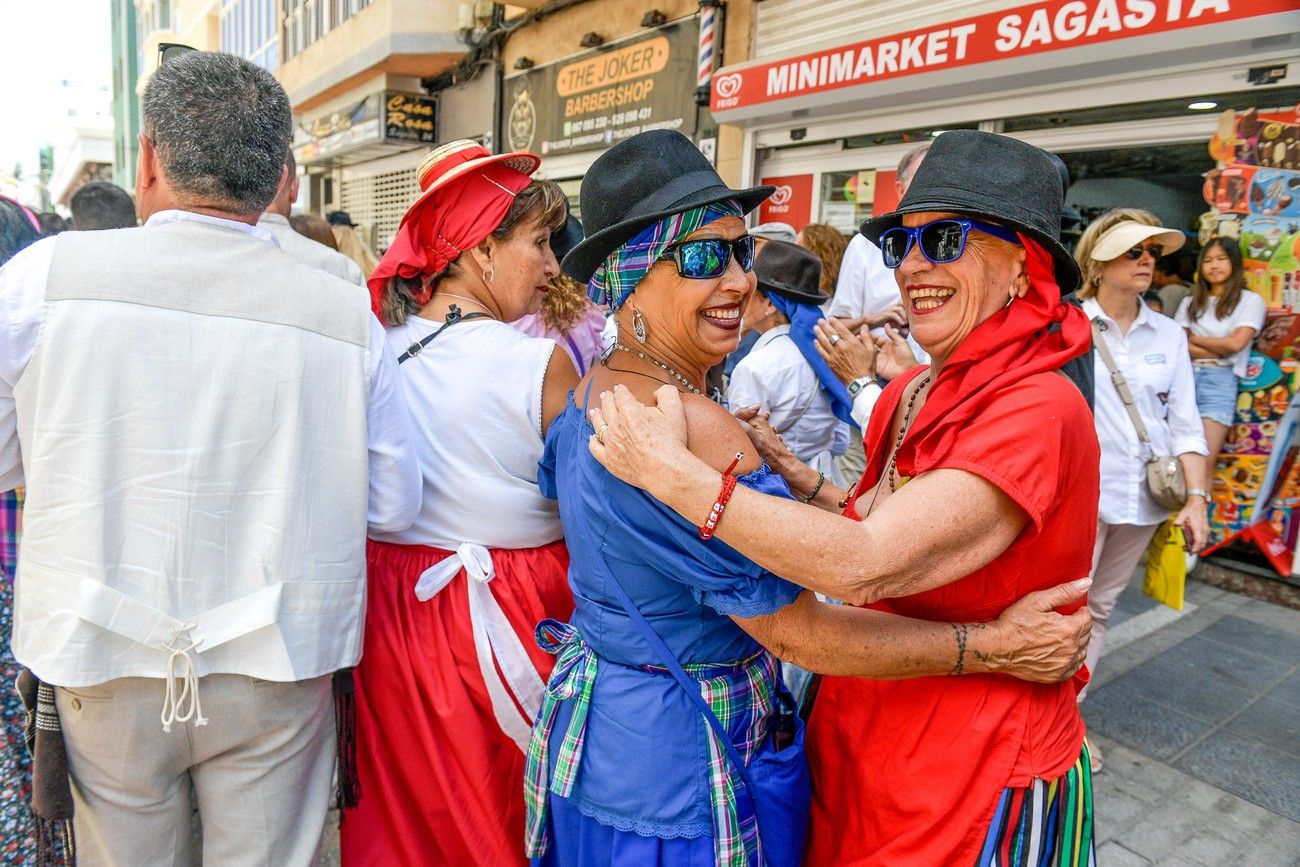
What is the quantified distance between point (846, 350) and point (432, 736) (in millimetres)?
1606

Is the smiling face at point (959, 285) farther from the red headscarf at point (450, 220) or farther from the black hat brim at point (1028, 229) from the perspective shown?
the red headscarf at point (450, 220)

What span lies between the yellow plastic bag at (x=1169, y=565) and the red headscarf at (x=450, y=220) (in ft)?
10.3

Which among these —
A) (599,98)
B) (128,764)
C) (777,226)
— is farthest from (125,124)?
(128,764)

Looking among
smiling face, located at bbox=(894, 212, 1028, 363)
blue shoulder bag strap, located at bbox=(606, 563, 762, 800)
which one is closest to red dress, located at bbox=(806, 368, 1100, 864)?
smiling face, located at bbox=(894, 212, 1028, 363)

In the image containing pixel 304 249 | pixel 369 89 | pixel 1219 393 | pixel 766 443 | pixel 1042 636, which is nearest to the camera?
pixel 1042 636

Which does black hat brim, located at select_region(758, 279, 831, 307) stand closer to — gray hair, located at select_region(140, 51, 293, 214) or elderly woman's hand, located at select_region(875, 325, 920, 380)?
elderly woman's hand, located at select_region(875, 325, 920, 380)

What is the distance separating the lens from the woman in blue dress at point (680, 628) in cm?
150

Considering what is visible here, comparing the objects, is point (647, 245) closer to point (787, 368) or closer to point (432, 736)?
point (432, 736)

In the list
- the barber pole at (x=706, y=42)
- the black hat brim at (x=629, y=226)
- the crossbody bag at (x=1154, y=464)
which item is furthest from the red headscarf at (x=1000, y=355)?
the barber pole at (x=706, y=42)

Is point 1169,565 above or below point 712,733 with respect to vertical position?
below

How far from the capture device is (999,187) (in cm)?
161

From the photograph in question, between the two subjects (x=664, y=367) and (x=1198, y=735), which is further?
(x=1198, y=735)

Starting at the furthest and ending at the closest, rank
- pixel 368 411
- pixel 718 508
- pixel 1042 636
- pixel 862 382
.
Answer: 1. pixel 862 382
2. pixel 368 411
3. pixel 1042 636
4. pixel 718 508

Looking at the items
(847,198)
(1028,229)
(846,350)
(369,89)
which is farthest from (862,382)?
(369,89)
